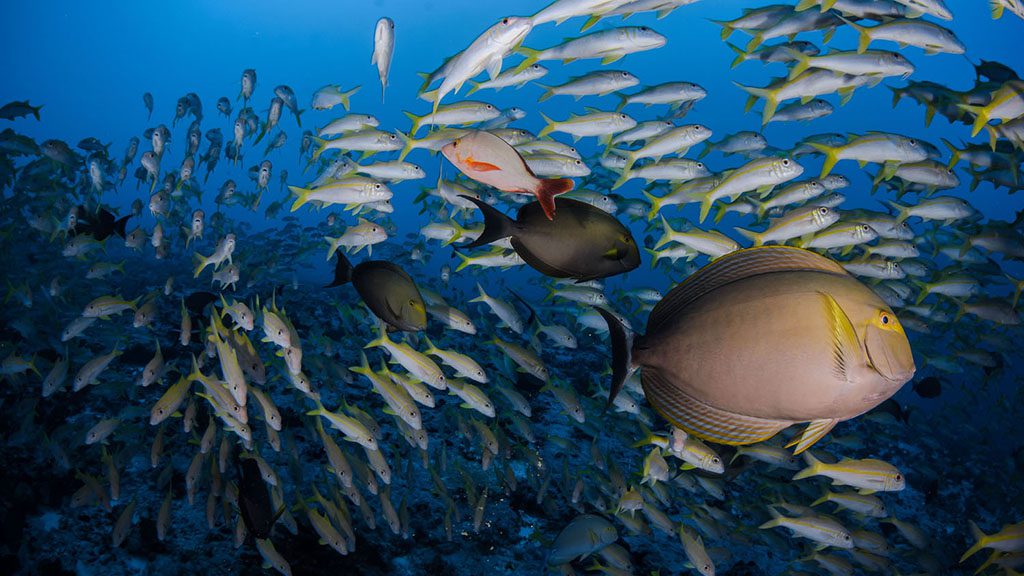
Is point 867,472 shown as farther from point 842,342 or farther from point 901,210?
point 842,342

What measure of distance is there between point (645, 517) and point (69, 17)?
497 ft

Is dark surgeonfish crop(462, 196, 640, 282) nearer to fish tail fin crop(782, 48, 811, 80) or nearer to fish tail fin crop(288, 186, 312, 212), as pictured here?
fish tail fin crop(288, 186, 312, 212)

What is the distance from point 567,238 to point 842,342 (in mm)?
1276

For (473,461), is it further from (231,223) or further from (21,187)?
(231,223)

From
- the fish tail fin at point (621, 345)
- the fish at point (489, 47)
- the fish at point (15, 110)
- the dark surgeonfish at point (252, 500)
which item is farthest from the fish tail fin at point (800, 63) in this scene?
the fish at point (15, 110)

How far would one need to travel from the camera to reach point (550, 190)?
6.83 ft

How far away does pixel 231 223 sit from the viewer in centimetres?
1371

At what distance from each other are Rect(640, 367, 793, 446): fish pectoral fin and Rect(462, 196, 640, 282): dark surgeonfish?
94 cm

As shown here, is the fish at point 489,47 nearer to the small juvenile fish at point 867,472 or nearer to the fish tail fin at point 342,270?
the fish tail fin at point 342,270

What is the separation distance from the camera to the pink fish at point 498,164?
6.89 ft

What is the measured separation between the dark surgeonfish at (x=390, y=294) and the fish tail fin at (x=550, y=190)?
1502mm

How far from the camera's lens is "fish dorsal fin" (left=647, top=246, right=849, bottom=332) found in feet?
4.87

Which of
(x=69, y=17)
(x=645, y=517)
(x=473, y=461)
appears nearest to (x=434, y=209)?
(x=473, y=461)

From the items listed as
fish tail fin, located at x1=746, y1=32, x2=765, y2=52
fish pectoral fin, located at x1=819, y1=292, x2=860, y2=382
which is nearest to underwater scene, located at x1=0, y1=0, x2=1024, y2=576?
fish pectoral fin, located at x1=819, y1=292, x2=860, y2=382
